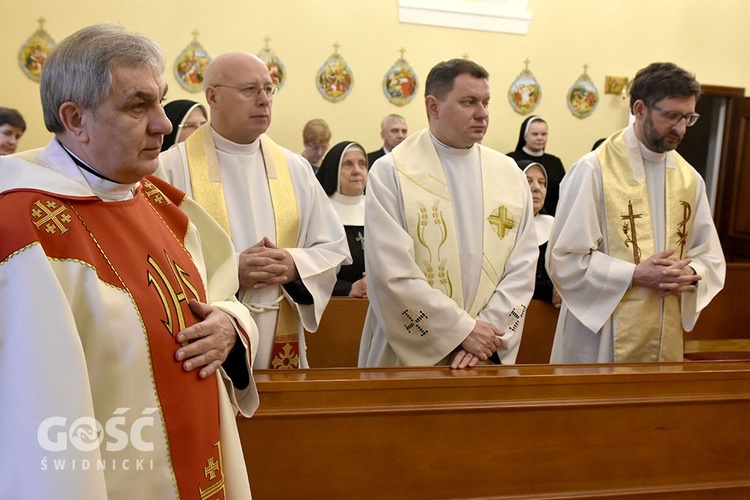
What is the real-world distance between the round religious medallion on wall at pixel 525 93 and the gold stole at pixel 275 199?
24.0 ft

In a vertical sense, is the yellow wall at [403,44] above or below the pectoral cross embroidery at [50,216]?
above

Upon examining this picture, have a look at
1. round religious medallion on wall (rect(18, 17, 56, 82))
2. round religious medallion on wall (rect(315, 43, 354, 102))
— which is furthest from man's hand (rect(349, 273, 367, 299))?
round religious medallion on wall (rect(18, 17, 56, 82))

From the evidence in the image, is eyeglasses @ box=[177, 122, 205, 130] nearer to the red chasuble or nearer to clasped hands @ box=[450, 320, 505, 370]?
clasped hands @ box=[450, 320, 505, 370]

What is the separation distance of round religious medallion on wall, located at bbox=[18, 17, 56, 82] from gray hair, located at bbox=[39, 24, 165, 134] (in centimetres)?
715

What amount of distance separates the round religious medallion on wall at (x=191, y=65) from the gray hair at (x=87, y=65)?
7212 millimetres

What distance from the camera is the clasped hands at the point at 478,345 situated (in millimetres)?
3143

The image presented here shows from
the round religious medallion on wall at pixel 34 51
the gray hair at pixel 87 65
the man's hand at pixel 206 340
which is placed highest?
the round religious medallion on wall at pixel 34 51

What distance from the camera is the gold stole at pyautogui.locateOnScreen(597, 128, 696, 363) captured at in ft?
12.7

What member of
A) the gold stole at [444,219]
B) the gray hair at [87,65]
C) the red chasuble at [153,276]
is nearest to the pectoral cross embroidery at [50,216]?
the red chasuble at [153,276]

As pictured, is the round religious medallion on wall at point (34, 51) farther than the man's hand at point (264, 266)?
Yes

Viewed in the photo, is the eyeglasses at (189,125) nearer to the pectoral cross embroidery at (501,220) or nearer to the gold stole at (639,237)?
the pectoral cross embroidery at (501,220)

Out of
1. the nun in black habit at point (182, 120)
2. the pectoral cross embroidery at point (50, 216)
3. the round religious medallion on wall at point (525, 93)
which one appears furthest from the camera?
the round religious medallion on wall at point (525, 93)

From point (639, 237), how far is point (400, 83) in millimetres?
6224

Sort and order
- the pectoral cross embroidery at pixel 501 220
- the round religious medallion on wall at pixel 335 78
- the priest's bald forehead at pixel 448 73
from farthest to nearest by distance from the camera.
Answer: the round religious medallion on wall at pixel 335 78
the pectoral cross embroidery at pixel 501 220
the priest's bald forehead at pixel 448 73
